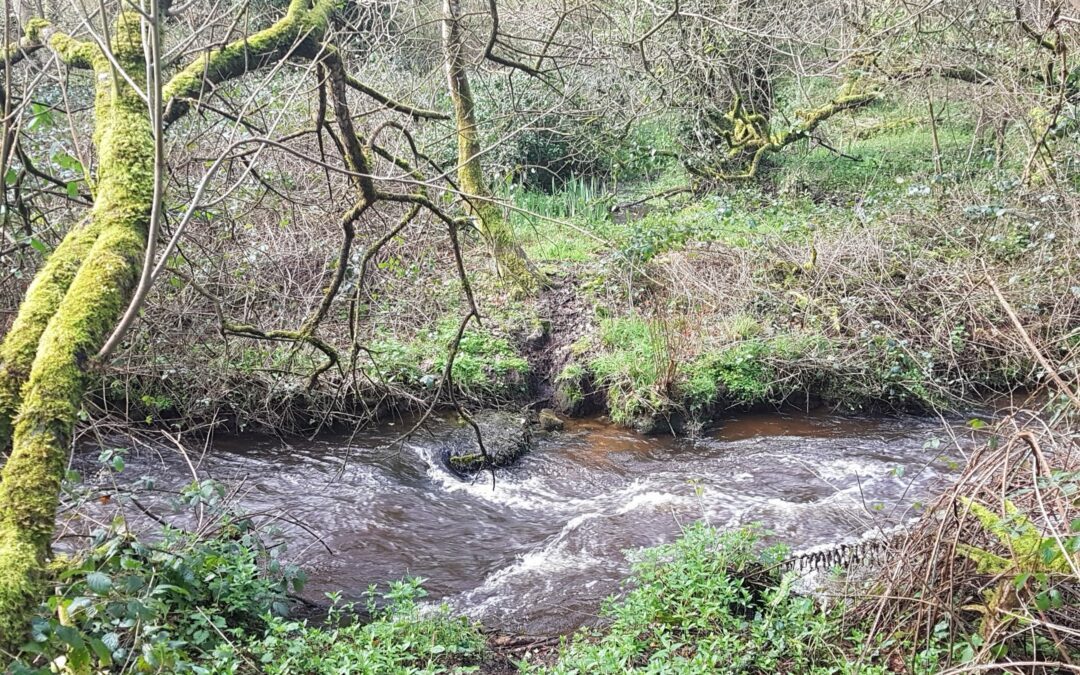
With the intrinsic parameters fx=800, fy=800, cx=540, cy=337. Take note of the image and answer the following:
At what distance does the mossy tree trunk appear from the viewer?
219 centimetres

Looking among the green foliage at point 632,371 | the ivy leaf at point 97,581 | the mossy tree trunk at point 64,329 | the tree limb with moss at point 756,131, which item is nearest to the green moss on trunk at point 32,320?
the mossy tree trunk at point 64,329

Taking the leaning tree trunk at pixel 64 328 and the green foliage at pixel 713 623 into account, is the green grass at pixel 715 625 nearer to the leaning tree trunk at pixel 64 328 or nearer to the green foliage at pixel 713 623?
the green foliage at pixel 713 623

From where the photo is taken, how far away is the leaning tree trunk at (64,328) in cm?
219

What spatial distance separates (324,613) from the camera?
473 centimetres

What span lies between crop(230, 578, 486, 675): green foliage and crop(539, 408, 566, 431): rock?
11.6ft

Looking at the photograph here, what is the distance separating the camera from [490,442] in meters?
7.25

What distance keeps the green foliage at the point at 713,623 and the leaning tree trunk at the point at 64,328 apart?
2.21 m

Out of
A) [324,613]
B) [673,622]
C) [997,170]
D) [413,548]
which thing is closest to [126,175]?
[324,613]

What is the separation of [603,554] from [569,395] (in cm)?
279

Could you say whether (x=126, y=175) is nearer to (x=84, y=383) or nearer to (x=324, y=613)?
(x=84, y=383)

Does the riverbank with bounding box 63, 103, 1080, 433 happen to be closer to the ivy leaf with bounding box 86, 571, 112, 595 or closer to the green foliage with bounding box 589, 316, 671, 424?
the green foliage with bounding box 589, 316, 671, 424

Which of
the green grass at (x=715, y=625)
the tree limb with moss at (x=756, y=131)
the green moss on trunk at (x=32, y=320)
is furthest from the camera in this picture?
the tree limb with moss at (x=756, y=131)

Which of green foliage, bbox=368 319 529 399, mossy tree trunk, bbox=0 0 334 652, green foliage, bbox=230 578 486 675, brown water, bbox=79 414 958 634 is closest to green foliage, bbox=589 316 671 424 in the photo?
brown water, bbox=79 414 958 634

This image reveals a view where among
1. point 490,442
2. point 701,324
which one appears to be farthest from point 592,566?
point 701,324
